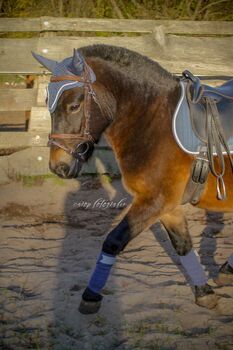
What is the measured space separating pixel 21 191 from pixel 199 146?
11.5 ft

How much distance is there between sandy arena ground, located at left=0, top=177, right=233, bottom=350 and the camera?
360 centimetres

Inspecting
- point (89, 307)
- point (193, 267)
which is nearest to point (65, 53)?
point (193, 267)

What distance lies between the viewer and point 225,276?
4.36m

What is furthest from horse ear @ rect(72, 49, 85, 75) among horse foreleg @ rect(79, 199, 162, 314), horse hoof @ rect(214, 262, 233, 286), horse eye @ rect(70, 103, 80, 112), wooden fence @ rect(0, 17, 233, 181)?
wooden fence @ rect(0, 17, 233, 181)

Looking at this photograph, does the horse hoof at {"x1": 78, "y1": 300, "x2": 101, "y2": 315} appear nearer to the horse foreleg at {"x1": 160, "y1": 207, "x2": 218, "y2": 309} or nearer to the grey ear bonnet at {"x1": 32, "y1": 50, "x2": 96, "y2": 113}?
the horse foreleg at {"x1": 160, "y1": 207, "x2": 218, "y2": 309}

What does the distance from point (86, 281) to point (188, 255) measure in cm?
101

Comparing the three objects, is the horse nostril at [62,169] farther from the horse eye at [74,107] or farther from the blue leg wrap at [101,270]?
the blue leg wrap at [101,270]

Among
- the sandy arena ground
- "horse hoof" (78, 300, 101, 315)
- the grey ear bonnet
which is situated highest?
the grey ear bonnet

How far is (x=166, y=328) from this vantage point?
371cm

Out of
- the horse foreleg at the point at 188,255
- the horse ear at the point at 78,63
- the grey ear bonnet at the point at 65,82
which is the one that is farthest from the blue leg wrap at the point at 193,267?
the horse ear at the point at 78,63

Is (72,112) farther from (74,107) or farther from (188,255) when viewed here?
(188,255)

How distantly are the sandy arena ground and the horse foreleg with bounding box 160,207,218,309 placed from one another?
0.35ft

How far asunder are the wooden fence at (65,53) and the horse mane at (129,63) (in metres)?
3.16

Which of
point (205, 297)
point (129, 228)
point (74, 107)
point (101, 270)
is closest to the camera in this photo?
point (74, 107)
